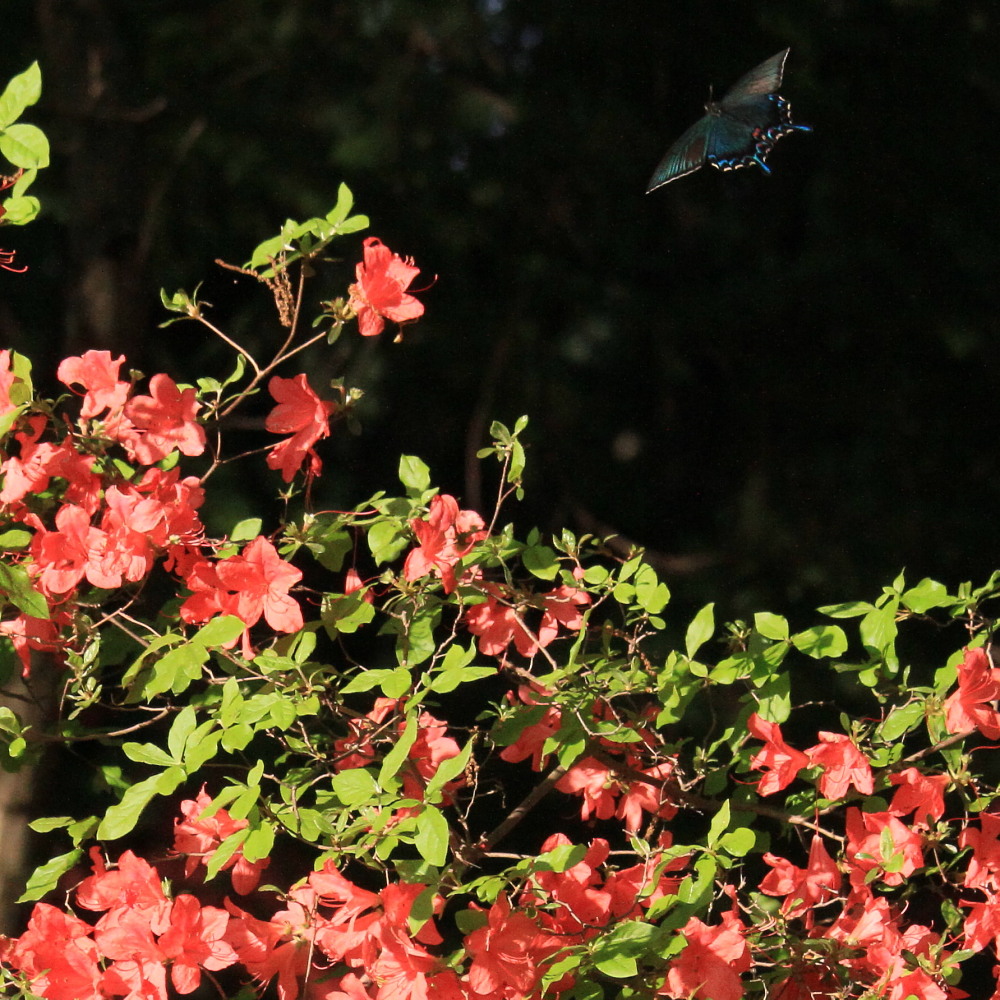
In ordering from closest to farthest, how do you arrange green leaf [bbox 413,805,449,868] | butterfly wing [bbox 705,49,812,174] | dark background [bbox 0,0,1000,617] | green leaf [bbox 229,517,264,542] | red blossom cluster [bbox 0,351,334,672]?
green leaf [bbox 413,805,449,868] < red blossom cluster [bbox 0,351,334,672] < green leaf [bbox 229,517,264,542] < butterfly wing [bbox 705,49,812,174] < dark background [bbox 0,0,1000,617]

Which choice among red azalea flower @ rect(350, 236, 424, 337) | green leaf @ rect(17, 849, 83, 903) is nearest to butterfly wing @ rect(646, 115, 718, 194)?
red azalea flower @ rect(350, 236, 424, 337)

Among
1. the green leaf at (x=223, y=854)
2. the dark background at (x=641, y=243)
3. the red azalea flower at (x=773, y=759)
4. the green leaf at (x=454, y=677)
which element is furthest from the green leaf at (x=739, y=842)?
the dark background at (x=641, y=243)

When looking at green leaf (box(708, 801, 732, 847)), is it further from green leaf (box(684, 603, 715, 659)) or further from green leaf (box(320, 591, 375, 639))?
green leaf (box(320, 591, 375, 639))

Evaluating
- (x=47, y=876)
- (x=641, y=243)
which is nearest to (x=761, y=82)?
(x=47, y=876)

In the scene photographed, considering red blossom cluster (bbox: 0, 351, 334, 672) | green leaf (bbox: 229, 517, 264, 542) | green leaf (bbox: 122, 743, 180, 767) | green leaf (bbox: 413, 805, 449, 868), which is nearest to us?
green leaf (bbox: 413, 805, 449, 868)

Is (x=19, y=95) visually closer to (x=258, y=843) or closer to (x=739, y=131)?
(x=258, y=843)

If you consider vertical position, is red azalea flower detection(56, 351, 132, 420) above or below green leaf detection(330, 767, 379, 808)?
above

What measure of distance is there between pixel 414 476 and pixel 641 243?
5.22 ft

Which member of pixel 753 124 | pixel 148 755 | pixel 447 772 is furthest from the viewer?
pixel 753 124

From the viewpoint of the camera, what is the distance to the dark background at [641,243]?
2.47m

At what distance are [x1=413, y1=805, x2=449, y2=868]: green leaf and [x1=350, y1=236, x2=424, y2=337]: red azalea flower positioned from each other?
1.31 ft

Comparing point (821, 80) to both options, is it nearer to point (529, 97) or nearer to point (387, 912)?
point (529, 97)

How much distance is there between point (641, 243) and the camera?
101 inches

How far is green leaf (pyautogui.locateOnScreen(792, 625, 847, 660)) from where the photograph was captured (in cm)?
99
